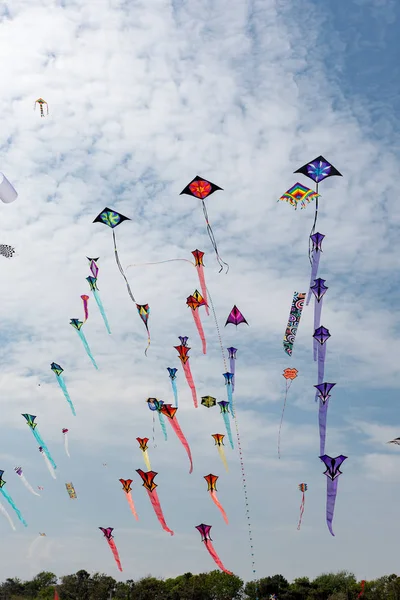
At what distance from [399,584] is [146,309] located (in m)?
50.6

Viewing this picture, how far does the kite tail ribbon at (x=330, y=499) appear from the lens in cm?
2446

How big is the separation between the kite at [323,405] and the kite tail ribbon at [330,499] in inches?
52.7

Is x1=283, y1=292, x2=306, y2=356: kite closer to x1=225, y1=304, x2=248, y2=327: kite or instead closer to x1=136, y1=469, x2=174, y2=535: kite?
x1=225, y1=304, x2=248, y2=327: kite

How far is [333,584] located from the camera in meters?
79.1

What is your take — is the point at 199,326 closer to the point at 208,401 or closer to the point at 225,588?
the point at 208,401

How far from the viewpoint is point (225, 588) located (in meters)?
80.8

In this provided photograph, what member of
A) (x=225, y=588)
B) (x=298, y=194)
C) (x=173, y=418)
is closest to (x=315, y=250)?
(x=298, y=194)

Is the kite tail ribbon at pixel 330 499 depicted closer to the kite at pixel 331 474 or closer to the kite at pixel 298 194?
the kite at pixel 331 474

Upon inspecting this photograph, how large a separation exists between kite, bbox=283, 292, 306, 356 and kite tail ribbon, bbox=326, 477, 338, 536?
8198mm

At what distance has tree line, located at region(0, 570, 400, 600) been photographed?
74.8 meters

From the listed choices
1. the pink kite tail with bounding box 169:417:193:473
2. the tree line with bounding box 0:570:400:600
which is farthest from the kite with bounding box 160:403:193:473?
the tree line with bounding box 0:570:400:600

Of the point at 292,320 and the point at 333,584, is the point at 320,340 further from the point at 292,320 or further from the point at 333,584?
Answer: the point at 333,584

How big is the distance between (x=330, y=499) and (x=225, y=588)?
→ 2517 inches

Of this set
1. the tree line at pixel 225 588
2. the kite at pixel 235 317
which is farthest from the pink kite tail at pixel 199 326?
the tree line at pixel 225 588
